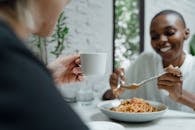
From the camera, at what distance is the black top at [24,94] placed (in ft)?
0.91

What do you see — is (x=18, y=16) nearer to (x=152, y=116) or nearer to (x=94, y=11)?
(x=152, y=116)

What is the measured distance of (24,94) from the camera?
0.94ft

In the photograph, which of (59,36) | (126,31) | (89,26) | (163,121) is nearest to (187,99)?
(163,121)

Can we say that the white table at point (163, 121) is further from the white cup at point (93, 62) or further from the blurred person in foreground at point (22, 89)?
the blurred person in foreground at point (22, 89)

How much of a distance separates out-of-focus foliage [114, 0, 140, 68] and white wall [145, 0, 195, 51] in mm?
91

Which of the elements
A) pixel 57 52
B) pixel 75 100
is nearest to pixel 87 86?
pixel 57 52

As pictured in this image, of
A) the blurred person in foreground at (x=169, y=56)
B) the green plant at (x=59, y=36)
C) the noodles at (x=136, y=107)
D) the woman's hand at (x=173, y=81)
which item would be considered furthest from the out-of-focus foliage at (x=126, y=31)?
the noodles at (x=136, y=107)

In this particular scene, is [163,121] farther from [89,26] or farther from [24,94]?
[89,26]

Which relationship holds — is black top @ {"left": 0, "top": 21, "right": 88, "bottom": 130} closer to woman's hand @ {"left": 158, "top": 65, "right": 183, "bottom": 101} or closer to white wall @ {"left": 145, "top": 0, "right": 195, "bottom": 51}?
woman's hand @ {"left": 158, "top": 65, "right": 183, "bottom": 101}

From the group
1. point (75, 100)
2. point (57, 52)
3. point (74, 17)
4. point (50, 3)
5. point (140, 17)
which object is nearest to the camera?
point (50, 3)

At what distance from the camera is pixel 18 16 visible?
0.34 m

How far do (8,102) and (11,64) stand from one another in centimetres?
3

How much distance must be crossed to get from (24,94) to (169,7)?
330 centimetres

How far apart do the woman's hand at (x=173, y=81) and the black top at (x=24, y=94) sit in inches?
50.1
